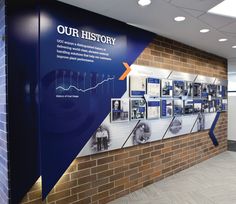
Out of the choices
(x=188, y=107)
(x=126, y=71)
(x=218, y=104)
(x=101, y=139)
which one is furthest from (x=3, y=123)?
(x=218, y=104)

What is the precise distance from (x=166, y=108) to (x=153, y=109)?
386 mm

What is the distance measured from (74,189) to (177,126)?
2.29 m

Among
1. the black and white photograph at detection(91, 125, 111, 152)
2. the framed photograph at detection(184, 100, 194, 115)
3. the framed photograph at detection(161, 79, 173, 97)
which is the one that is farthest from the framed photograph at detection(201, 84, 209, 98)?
the black and white photograph at detection(91, 125, 111, 152)

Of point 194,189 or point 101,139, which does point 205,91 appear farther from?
point 101,139

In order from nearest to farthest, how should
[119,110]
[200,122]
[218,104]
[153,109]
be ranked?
[119,110] → [153,109] → [200,122] → [218,104]

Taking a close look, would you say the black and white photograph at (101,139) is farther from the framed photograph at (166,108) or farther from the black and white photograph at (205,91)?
the black and white photograph at (205,91)

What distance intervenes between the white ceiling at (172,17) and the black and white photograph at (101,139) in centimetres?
149

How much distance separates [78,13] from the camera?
94.0 inches

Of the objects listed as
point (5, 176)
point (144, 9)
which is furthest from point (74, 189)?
point (144, 9)

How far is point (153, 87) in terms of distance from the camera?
10.8 ft

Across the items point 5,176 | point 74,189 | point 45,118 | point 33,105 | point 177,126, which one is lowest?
point 74,189

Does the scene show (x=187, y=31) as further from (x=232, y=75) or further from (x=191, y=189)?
(x=232, y=75)

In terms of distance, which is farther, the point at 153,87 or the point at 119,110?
the point at 153,87

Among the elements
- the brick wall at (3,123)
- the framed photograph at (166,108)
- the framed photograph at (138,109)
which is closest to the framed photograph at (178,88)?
the framed photograph at (166,108)
